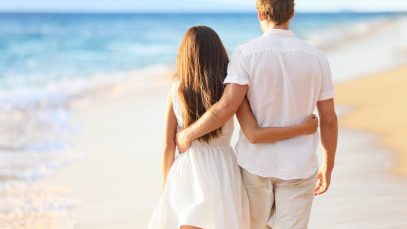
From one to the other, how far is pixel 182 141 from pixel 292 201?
49cm

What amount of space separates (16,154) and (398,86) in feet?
16.0

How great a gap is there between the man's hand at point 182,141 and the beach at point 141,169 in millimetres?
1645

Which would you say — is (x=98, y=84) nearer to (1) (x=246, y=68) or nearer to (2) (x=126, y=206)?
(2) (x=126, y=206)

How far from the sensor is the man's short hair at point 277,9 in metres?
2.99

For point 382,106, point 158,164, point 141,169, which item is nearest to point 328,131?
point 141,169

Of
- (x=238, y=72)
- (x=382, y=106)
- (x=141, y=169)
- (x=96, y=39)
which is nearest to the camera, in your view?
(x=238, y=72)

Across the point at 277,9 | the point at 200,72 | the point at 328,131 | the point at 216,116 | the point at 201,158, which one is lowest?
the point at 201,158

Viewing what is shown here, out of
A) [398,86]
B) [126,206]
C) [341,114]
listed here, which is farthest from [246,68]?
[398,86]

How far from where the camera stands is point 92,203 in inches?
215

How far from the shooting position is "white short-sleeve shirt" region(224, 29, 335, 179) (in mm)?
2980

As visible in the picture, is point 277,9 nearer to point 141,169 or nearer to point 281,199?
point 281,199

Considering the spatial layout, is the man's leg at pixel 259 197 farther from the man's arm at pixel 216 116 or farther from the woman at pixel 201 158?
the man's arm at pixel 216 116

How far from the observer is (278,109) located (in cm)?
305

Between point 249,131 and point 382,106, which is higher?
point 249,131
